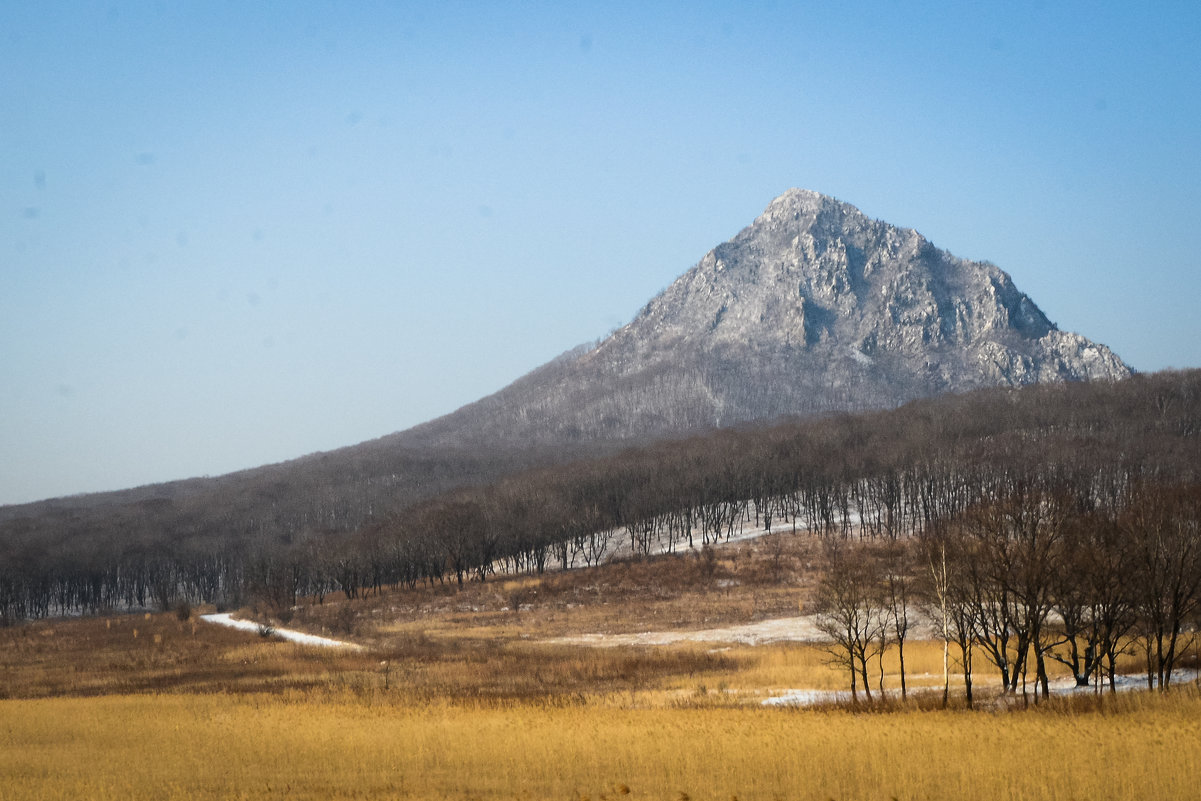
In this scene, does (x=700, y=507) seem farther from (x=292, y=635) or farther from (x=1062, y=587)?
(x=1062, y=587)

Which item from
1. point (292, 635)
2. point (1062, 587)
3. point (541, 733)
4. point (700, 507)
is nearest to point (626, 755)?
point (541, 733)

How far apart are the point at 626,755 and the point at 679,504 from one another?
13322cm

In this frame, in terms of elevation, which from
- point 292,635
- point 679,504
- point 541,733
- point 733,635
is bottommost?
point 733,635

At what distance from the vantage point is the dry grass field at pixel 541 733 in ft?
70.1

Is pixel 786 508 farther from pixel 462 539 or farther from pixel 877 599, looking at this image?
pixel 877 599

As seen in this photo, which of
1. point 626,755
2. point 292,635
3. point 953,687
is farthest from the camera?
point 292,635

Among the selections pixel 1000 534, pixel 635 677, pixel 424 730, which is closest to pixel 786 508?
pixel 635 677

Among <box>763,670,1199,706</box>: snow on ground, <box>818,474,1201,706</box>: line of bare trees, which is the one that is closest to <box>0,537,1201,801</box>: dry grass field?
<box>763,670,1199,706</box>: snow on ground

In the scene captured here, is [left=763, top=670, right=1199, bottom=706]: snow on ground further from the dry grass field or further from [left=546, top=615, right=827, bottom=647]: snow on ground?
[left=546, top=615, right=827, bottom=647]: snow on ground

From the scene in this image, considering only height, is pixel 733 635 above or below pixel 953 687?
below

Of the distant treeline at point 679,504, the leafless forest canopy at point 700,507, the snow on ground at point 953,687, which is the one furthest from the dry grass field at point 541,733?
the distant treeline at point 679,504

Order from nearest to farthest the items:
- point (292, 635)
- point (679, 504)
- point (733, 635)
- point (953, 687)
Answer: point (953, 687) → point (733, 635) → point (292, 635) → point (679, 504)

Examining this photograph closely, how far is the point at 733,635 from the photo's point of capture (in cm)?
7381

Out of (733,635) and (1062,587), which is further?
(733,635)
